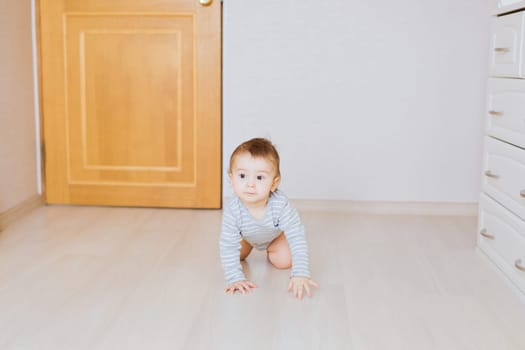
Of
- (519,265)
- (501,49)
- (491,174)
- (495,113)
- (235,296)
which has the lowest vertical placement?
(235,296)

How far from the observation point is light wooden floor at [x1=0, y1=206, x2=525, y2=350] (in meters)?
1.78

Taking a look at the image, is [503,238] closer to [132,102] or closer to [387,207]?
[387,207]

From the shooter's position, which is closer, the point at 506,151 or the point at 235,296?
the point at 235,296

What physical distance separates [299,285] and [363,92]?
130 cm

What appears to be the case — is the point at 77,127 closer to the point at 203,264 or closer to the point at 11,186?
the point at 11,186

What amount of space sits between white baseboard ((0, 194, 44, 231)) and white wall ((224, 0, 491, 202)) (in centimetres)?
87

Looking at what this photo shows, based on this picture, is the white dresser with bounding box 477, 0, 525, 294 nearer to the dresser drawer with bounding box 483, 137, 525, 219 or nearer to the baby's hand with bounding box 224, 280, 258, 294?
the dresser drawer with bounding box 483, 137, 525, 219

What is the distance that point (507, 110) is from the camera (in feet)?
7.45

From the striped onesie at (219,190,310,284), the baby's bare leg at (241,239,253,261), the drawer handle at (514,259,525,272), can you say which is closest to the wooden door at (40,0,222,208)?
the baby's bare leg at (241,239,253,261)

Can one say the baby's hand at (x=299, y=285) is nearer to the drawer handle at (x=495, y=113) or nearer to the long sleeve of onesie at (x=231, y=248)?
the long sleeve of onesie at (x=231, y=248)

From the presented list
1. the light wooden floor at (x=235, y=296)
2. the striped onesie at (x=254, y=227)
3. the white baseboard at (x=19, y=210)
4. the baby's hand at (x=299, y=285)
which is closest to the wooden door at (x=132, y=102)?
the white baseboard at (x=19, y=210)

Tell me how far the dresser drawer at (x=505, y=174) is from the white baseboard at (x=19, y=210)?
1872 millimetres

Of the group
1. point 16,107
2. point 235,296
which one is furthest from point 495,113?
point 16,107

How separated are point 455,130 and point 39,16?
1918mm
